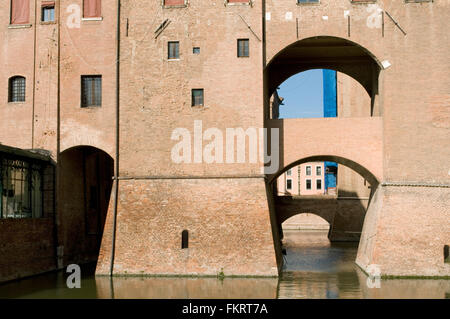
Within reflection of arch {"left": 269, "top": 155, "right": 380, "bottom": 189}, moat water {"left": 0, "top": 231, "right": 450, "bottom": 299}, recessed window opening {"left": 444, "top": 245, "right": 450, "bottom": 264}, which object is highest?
reflection of arch {"left": 269, "top": 155, "right": 380, "bottom": 189}

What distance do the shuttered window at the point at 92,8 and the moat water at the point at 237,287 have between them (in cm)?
1103

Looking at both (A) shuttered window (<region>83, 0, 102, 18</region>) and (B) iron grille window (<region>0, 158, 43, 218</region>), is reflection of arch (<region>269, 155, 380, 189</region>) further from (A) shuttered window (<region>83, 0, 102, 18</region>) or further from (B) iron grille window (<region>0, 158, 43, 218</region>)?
(A) shuttered window (<region>83, 0, 102, 18</region>)

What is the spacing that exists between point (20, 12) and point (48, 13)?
1.27 meters

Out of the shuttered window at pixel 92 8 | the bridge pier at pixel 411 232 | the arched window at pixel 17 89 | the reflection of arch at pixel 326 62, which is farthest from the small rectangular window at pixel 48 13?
the bridge pier at pixel 411 232

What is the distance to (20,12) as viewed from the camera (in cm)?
2583

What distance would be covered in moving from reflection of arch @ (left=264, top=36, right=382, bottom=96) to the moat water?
8653mm

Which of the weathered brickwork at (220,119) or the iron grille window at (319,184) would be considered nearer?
the weathered brickwork at (220,119)

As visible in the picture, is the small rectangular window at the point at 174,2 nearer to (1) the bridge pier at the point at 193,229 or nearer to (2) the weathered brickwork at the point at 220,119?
(2) the weathered brickwork at the point at 220,119

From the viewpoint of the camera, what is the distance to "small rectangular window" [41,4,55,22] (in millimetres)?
25672

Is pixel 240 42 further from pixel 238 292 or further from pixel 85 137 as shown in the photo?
pixel 238 292

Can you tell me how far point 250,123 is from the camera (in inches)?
930

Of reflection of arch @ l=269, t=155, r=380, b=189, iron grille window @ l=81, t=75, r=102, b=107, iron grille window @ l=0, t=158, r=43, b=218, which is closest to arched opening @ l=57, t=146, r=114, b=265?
iron grille window @ l=0, t=158, r=43, b=218

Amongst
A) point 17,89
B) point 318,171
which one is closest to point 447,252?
point 17,89

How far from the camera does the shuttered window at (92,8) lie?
993 inches
